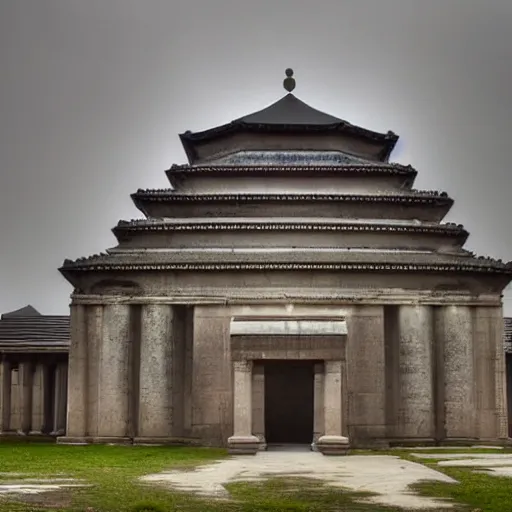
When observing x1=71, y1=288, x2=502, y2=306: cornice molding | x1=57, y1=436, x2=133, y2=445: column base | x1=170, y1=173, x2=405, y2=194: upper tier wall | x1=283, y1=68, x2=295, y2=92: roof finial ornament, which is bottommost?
x1=57, y1=436, x2=133, y2=445: column base

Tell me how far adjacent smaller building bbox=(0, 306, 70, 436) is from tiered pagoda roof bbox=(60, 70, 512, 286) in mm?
6331

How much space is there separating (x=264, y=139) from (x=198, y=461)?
15.8 metres

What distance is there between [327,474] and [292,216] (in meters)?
14.7

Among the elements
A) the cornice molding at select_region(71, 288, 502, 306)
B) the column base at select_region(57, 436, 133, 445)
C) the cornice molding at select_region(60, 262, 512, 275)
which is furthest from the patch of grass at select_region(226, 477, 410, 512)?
the column base at select_region(57, 436, 133, 445)

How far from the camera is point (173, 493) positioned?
1756 centimetres

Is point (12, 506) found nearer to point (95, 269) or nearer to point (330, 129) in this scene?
point (95, 269)

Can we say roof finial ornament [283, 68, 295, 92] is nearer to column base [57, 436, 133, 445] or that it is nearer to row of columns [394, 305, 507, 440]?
row of columns [394, 305, 507, 440]

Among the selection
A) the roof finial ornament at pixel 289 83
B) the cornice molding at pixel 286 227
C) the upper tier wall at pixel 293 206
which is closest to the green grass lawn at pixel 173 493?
the cornice molding at pixel 286 227

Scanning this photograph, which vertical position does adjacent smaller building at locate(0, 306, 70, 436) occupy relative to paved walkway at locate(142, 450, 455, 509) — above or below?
above

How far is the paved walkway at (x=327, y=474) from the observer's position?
58.5 feet

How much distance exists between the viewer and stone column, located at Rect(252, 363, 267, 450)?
95.6 feet

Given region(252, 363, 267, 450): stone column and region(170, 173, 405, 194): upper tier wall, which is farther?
region(170, 173, 405, 194): upper tier wall

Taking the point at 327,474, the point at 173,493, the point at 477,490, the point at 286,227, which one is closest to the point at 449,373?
the point at 286,227

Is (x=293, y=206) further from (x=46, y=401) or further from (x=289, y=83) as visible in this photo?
(x=46, y=401)
